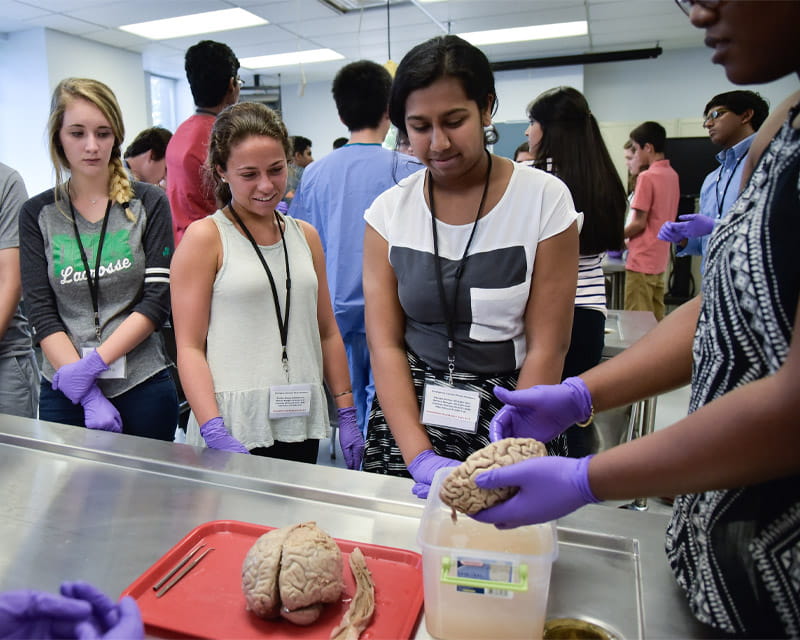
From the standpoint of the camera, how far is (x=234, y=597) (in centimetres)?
85

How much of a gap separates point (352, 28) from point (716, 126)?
14.5 feet

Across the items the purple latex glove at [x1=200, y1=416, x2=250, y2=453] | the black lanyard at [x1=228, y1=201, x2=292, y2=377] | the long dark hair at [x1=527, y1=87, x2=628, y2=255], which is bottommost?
the purple latex glove at [x1=200, y1=416, x2=250, y2=453]

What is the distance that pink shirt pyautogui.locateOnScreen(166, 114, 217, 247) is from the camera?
267 centimetres

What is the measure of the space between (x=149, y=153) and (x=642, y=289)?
3872mm

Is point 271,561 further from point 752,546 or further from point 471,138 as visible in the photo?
point 471,138

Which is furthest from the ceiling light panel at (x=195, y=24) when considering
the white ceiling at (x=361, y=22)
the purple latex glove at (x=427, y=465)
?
the purple latex glove at (x=427, y=465)

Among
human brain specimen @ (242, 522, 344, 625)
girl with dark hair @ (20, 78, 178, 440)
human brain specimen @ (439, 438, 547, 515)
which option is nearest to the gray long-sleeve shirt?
girl with dark hair @ (20, 78, 178, 440)

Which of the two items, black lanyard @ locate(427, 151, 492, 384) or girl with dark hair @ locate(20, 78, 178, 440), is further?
girl with dark hair @ locate(20, 78, 178, 440)

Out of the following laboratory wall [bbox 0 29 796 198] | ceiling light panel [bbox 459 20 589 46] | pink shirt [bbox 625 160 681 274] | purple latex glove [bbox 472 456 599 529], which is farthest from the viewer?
ceiling light panel [bbox 459 20 589 46]

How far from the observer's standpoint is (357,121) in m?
2.52

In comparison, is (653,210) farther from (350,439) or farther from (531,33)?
(350,439)

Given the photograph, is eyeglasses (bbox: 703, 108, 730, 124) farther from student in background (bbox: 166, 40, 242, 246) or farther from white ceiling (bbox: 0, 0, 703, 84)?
white ceiling (bbox: 0, 0, 703, 84)

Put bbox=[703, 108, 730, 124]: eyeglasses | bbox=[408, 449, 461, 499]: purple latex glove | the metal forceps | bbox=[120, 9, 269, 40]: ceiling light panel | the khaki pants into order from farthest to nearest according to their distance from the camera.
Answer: bbox=[120, 9, 269, 40]: ceiling light panel → the khaki pants → bbox=[703, 108, 730, 124]: eyeglasses → bbox=[408, 449, 461, 499]: purple latex glove → the metal forceps

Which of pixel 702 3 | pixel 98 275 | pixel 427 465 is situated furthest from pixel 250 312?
pixel 702 3
